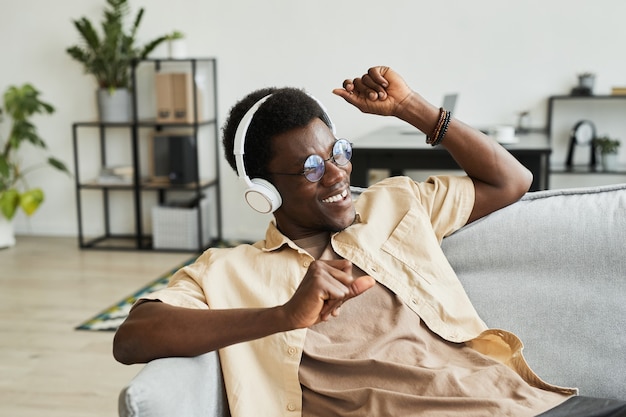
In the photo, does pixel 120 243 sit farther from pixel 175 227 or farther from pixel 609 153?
pixel 609 153

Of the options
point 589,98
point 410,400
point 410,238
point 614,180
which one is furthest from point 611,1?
point 410,400

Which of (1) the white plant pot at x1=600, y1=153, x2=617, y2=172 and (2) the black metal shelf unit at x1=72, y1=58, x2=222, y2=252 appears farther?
(2) the black metal shelf unit at x1=72, y1=58, x2=222, y2=252

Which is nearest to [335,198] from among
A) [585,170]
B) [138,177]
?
[585,170]

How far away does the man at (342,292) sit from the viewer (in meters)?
1.35

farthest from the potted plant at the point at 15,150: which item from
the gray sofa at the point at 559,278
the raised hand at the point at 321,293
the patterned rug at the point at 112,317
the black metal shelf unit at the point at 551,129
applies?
the raised hand at the point at 321,293

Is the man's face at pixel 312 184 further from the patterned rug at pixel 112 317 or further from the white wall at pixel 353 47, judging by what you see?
the white wall at pixel 353 47

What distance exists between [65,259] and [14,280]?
47 cm

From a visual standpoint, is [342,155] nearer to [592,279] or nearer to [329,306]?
[329,306]

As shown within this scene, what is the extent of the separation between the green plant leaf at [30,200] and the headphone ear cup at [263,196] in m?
3.68

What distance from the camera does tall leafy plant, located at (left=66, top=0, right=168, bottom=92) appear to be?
470 centimetres

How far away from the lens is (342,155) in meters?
1.58

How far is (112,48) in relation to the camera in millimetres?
4738

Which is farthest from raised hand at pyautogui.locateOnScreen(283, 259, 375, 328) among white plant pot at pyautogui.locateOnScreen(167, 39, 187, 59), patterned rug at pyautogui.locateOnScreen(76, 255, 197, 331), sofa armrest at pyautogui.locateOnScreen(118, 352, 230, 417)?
white plant pot at pyautogui.locateOnScreen(167, 39, 187, 59)

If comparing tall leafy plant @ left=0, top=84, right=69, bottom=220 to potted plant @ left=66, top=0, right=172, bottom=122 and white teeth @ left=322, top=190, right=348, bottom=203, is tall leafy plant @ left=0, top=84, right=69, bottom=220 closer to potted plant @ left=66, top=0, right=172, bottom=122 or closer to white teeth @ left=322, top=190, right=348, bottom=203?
potted plant @ left=66, top=0, right=172, bottom=122
